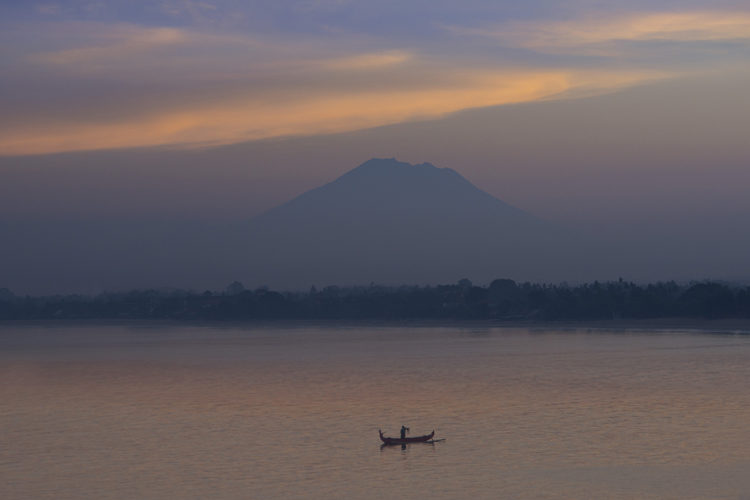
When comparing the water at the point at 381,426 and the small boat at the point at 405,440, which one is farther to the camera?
the small boat at the point at 405,440

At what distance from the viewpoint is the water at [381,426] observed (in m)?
43.0

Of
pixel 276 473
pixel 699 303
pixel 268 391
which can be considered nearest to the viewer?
pixel 276 473

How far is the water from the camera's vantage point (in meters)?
43.0

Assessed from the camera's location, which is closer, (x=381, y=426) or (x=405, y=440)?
(x=405, y=440)

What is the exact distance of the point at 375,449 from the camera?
2023 inches

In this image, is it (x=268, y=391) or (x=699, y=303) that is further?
(x=699, y=303)

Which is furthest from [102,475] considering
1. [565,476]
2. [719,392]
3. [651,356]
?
[651,356]

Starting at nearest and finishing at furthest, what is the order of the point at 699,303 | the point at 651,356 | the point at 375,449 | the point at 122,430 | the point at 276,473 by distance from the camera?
1. the point at 276,473
2. the point at 375,449
3. the point at 122,430
4. the point at 651,356
5. the point at 699,303

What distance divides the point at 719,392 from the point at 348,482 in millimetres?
37327

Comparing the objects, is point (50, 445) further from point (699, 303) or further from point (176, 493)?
point (699, 303)

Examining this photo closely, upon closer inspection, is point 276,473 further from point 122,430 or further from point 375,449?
point 122,430

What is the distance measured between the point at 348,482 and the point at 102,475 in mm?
10910

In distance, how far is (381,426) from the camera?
58969 mm

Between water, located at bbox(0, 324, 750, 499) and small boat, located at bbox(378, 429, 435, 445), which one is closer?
water, located at bbox(0, 324, 750, 499)
